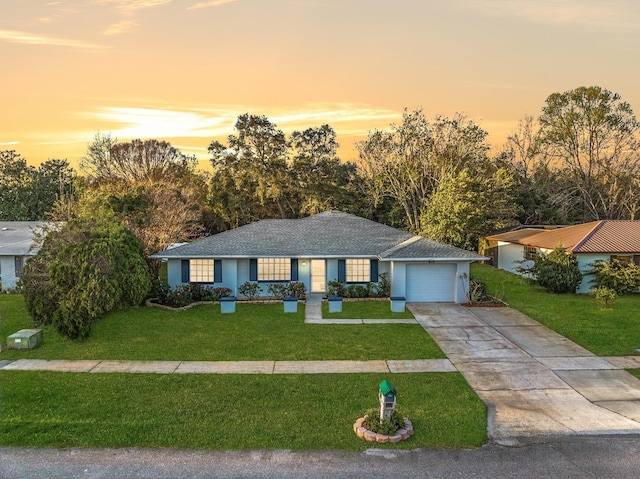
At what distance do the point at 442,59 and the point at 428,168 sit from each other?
20.5 metres

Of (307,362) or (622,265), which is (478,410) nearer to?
(307,362)

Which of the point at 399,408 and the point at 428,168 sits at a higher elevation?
the point at 428,168

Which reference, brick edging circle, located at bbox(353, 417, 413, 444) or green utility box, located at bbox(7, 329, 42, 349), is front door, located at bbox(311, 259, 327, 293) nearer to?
green utility box, located at bbox(7, 329, 42, 349)

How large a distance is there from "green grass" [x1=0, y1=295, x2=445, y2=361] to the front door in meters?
4.10

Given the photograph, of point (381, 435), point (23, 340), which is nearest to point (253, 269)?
point (23, 340)

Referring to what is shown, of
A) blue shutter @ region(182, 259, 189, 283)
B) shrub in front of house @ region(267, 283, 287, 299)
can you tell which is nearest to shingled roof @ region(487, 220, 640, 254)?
shrub in front of house @ region(267, 283, 287, 299)

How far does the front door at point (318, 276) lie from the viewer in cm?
2267

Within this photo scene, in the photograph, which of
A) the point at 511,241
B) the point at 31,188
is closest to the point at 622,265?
the point at 511,241

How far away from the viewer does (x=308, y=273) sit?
2262 cm

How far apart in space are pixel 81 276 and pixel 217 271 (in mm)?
7765

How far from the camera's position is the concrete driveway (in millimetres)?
9266

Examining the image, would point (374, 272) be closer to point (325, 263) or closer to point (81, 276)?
point (325, 263)

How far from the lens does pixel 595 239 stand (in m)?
25.7

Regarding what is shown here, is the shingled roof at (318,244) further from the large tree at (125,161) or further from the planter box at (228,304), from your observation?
the large tree at (125,161)
